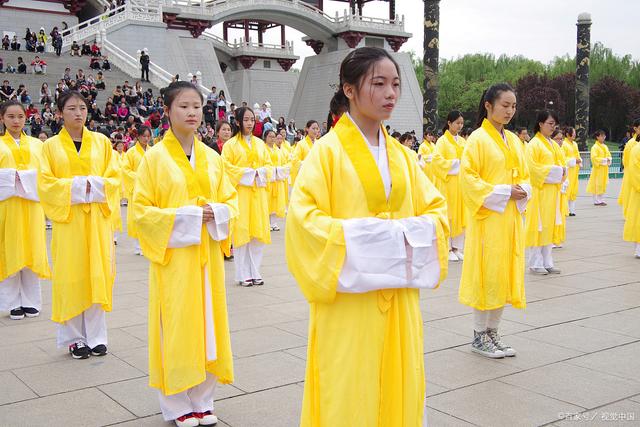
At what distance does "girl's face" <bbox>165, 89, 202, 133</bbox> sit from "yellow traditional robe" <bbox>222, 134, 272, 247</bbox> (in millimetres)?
3895

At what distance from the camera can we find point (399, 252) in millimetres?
2697

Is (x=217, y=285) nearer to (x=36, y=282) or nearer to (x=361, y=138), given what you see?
(x=361, y=138)

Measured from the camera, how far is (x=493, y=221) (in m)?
5.08

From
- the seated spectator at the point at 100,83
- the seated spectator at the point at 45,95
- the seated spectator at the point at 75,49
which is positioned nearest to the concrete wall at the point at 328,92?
the seated spectator at the point at 75,49

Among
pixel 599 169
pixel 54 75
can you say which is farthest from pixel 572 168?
pixel 54 75

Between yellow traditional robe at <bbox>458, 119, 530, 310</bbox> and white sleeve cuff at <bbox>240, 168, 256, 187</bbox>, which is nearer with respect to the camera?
yellow traditional robe at <bbox>458, 119, 530, 310</bbox>

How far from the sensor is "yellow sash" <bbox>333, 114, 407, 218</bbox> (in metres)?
2.78

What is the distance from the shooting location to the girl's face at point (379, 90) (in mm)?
2795

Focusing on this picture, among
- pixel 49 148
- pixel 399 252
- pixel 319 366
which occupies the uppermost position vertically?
pixel 49 148

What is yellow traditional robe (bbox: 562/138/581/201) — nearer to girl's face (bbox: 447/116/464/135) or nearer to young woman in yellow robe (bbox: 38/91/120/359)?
girl's face (bbox: 447/116/464/135)

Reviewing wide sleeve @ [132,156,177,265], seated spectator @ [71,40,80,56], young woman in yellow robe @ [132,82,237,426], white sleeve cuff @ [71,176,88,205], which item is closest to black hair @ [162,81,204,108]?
young woman in yellow robe @ [132,82,237,426]

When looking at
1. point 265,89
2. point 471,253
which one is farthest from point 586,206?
point 265,89

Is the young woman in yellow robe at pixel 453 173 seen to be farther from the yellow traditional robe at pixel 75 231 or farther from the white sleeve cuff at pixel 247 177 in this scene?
the yellow traditional robe at pixel 75 231

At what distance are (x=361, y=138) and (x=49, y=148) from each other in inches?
136
